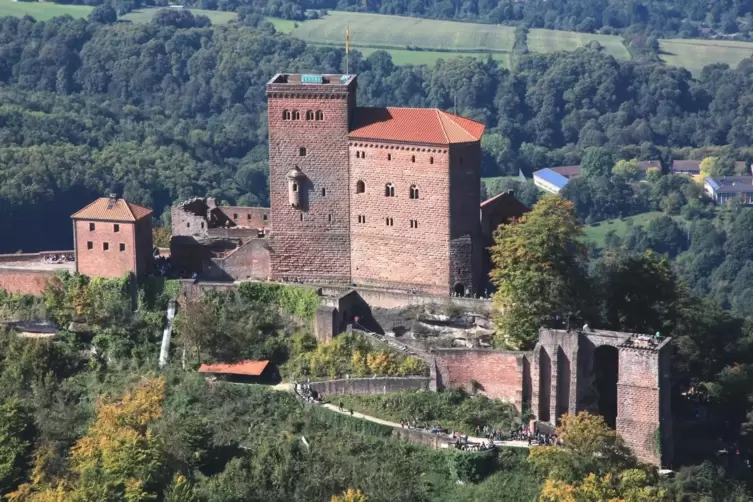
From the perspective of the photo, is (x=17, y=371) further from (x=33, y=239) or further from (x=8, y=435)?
(x=33, y=239)

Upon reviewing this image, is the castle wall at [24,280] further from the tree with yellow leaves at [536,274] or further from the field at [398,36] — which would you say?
the field at [398,36]

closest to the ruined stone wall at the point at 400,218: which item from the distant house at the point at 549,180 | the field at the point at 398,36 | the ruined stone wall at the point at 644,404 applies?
the ruined stone wall at the point at 644,404

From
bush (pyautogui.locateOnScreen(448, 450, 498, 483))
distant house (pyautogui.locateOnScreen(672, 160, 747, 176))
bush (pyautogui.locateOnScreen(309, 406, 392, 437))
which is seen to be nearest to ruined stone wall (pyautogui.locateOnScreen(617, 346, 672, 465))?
bush (pyautogui.locateOnScreen(448, 450, 498, 483))

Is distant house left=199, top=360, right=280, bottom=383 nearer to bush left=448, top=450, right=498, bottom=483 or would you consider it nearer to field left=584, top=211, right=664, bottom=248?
bush left=448, top=450, right=498, bottom=483

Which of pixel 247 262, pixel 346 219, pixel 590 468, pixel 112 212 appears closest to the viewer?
pixel 590 468

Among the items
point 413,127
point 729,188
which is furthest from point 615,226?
point 413,127

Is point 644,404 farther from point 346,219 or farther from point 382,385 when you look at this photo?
point 346,219

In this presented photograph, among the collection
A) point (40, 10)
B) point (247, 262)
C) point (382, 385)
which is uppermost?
point (247, 262)
